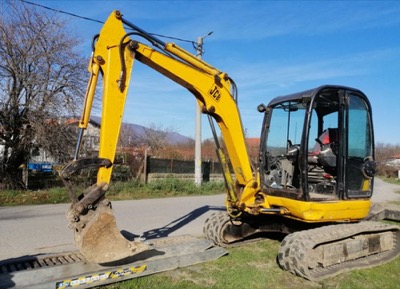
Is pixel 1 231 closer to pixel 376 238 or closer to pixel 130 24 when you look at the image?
pixel 130 24

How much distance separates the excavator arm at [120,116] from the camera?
4614mm

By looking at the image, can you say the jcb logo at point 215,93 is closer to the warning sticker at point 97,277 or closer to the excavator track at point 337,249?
the excavator track at point 337,249

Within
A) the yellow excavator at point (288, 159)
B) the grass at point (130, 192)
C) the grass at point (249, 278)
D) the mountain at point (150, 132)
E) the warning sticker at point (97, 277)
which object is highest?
the mountain at point (150, 132)

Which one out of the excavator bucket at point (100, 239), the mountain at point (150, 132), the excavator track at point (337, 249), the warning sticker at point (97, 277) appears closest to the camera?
the warning sticker at point (97, 277)

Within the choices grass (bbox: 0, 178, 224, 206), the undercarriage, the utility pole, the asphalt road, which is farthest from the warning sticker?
the utility pole

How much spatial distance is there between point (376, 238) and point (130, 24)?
17.0 ft

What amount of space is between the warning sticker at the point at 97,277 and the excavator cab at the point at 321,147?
8.29ft

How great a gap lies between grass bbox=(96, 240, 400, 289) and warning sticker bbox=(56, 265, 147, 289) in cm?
16

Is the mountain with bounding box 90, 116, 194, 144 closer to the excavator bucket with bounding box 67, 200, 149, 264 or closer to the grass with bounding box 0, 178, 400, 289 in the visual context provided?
the grass with bounding box 0, 178, 400, 289

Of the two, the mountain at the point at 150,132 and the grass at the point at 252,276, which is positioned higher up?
the mountain at the point at 150,132

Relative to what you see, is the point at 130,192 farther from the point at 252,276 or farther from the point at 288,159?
the point at 252,276

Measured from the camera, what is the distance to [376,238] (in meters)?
6.49

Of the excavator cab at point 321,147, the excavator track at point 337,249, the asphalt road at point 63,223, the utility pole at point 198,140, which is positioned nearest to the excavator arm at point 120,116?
the excavator cab at point 321,147

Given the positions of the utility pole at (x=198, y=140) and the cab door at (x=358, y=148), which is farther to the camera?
the utility pole at (x=198, y=140)
